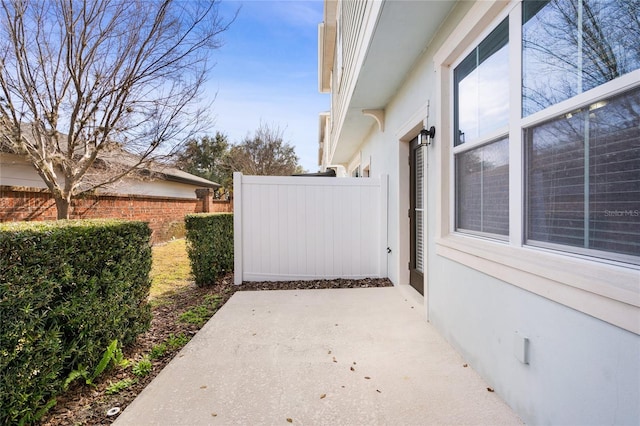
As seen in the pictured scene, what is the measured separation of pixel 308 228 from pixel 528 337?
375 centimetres

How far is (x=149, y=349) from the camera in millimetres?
2914

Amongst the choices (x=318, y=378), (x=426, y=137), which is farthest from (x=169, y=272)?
(x=426, y=137)

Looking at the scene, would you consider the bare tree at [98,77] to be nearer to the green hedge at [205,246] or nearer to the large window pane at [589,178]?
the green hedge at [205,246]

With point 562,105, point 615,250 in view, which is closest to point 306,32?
point 562,105

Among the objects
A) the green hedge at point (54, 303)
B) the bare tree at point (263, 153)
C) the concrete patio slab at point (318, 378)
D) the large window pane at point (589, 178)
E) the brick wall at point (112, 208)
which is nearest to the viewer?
the large window pane at point (589, 178)

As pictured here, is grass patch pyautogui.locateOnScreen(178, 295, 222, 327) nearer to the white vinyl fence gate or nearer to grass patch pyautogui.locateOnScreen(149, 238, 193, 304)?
grass patch pyautogui.locateOnScreen(149, 238, 193, 304)

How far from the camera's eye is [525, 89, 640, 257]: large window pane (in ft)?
4.46

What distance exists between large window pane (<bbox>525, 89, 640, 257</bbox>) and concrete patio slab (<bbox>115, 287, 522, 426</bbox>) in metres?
1.22

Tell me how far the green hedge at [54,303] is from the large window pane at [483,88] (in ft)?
10.4

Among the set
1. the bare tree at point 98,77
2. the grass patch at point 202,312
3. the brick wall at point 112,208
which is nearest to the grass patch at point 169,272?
the grass patch at point 202,312

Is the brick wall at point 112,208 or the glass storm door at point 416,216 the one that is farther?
the brick wall at point 112,208

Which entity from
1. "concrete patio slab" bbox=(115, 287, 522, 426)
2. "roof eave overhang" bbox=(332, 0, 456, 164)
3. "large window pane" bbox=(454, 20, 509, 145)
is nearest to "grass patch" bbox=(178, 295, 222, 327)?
"concrete patio slab" bbox=(115, 287, 522, 426)

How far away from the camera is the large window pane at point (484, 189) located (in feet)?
7.39

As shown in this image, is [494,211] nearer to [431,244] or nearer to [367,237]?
[431,244]
